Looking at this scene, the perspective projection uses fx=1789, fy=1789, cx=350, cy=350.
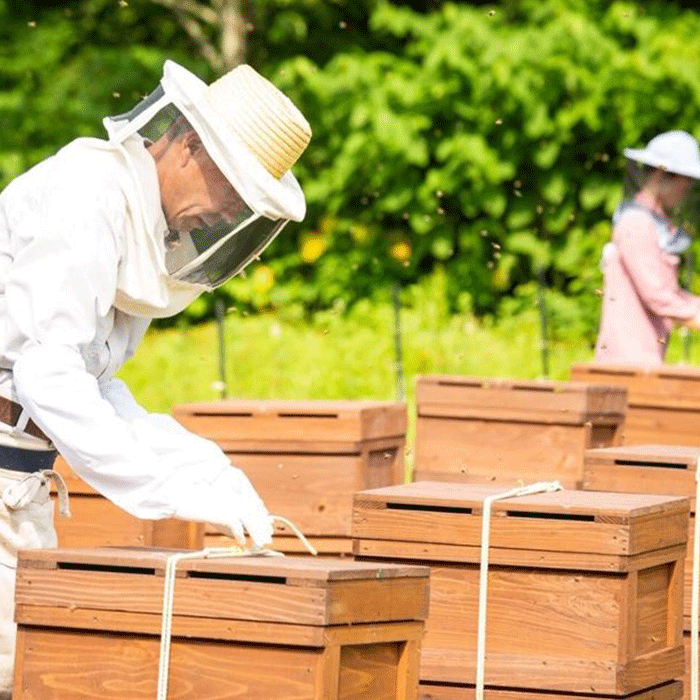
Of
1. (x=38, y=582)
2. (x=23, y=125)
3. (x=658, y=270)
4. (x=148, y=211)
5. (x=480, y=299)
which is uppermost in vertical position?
(x=23, y=125)

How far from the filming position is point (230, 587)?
279 cm

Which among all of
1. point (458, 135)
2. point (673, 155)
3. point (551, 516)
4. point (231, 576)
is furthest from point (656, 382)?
point (458, 135)

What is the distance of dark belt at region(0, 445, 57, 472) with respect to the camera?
3.16 m

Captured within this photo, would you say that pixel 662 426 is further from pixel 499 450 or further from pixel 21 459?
pixel 21 459

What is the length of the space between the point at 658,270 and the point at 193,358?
3967mm

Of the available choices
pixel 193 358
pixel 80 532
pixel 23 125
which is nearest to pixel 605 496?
pixel 80 532

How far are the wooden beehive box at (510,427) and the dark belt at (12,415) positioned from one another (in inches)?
95.4

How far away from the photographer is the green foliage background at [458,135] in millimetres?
11000

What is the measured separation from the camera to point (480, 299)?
1137cm

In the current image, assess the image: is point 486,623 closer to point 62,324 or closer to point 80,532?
point 62,324

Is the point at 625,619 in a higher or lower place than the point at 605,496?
lower

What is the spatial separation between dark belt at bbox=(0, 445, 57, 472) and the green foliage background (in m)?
7.42

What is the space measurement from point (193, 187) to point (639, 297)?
389cm

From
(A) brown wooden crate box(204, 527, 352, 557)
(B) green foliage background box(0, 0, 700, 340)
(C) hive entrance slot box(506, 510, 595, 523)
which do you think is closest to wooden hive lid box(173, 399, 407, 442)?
(A) brown wooden crate box(204, 527, 352, 557)
